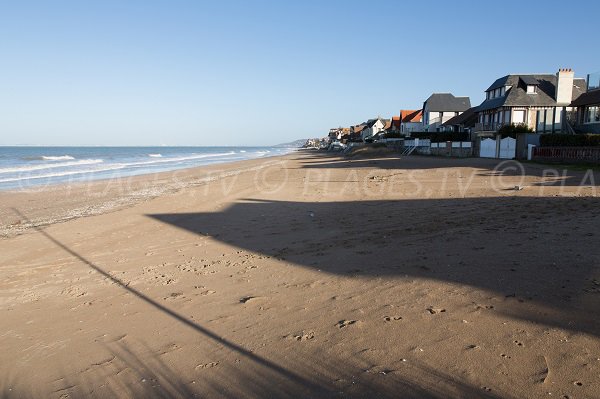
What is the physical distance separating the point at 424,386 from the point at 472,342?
0.82m

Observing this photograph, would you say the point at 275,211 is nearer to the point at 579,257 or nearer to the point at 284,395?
the point at 579,257

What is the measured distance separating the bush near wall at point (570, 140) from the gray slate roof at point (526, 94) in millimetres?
15933

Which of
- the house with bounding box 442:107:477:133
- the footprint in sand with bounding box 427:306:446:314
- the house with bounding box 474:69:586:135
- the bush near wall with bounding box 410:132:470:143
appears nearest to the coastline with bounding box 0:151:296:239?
the footprint in sand with bounding box 427:306:446:314

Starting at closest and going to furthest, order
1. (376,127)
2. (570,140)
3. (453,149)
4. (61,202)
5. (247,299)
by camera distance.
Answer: (247,299)
(61,202)
(570,140)
(453,149)
(376,127)

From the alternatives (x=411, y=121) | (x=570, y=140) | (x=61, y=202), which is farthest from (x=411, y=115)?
(x=61, y=202)

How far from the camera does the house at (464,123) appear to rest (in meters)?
48.2

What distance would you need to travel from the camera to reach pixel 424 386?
3234 mm

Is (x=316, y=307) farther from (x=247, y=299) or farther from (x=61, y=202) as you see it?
(x=61, y=202)

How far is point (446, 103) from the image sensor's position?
6144cm

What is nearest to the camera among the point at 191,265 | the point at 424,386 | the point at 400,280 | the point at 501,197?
the point at 424,386

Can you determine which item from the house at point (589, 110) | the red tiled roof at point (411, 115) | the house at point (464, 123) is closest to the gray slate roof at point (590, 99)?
the house at point (589, 110)

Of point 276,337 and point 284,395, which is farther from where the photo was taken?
point 276,337

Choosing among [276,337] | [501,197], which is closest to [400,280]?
[276,337]

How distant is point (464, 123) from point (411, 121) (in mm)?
24379
